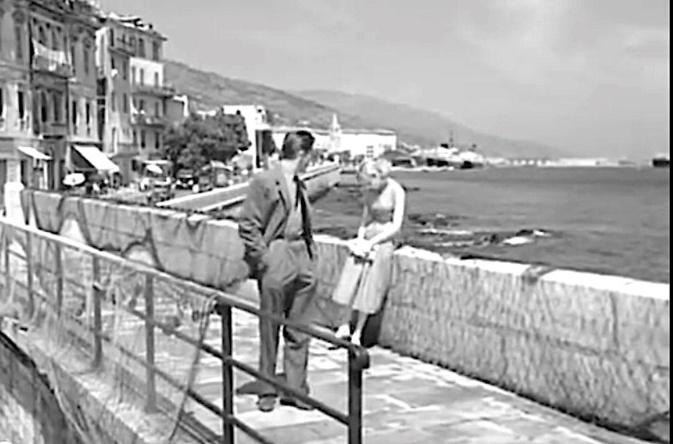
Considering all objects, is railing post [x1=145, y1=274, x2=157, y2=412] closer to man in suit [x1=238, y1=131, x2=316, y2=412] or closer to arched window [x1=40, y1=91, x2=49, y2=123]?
man in suit [x1=238, y1=131, x2=316, y2=412]

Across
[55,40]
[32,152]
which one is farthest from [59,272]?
[55,40]

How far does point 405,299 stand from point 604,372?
7.70 ft

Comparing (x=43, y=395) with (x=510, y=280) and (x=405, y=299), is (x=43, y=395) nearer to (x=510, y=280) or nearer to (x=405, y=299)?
(x=405, y=299)

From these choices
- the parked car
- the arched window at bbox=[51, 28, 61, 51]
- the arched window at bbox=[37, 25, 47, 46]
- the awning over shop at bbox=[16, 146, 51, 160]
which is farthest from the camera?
the parked car

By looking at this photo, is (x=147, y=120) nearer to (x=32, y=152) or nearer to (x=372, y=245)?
(x=32, y=152)

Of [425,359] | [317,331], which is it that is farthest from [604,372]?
[317,331]

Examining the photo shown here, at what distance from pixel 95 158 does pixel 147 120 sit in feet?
104

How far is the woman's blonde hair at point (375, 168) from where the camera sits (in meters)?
7.69

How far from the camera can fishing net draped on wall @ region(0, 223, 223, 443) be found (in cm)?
590

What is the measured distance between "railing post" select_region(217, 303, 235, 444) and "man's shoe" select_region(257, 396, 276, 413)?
330 millimetres

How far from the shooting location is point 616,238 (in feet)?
191

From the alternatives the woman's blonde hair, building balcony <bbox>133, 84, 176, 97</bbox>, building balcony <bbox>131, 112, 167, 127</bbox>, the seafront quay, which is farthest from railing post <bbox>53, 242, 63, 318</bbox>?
building balcony <bbox>133, 84, 176, 97</bbox>

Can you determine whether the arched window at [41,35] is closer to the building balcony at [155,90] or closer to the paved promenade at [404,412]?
the building balcony at [155,90]

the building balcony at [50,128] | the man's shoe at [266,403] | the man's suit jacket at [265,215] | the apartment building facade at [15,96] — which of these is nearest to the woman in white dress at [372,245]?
the man's suit jacket at [265,215]
